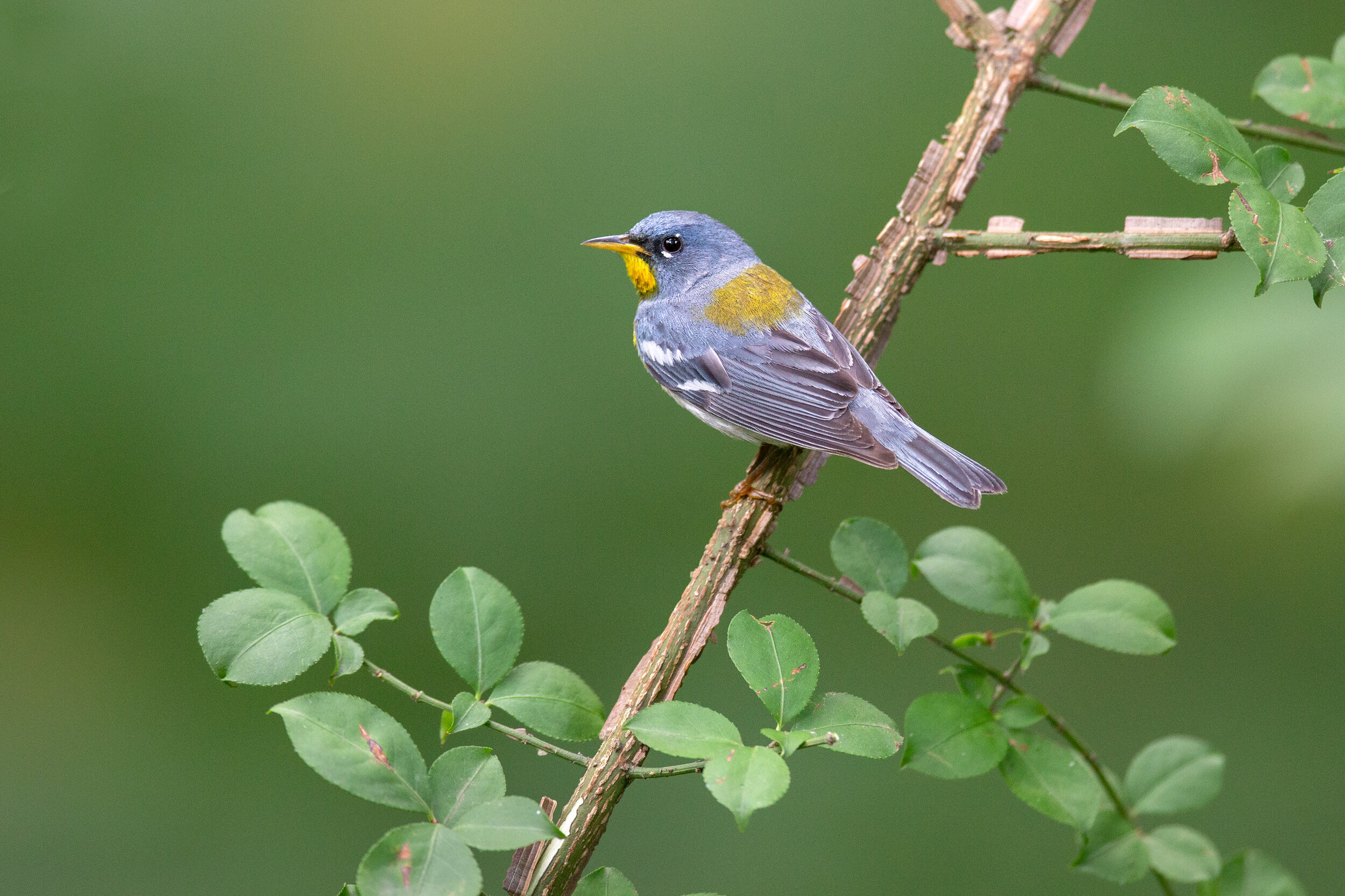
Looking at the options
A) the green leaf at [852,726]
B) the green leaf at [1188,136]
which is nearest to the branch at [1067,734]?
the green leaf at [852,726]

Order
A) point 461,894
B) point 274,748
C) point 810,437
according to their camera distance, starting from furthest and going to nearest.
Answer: point 274,748, point 810,437, point 461,894

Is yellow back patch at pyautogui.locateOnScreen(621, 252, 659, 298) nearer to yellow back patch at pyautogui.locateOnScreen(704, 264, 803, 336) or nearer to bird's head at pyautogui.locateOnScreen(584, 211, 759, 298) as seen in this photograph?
bird's head at pyautogui.locateOnScreen(584, 211, 759, 298)

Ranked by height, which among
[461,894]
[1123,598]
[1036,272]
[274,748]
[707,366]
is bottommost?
[274,748]

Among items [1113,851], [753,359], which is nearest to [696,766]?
[1113,851]

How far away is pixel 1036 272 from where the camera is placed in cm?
341

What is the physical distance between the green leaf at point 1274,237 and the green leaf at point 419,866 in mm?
986

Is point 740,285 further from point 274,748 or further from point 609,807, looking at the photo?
point 274,748

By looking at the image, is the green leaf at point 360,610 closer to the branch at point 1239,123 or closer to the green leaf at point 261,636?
the green leaf at point 261,636

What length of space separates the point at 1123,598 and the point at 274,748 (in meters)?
2.80

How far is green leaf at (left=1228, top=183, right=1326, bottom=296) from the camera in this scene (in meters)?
1.09

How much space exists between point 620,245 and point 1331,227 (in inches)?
66.9

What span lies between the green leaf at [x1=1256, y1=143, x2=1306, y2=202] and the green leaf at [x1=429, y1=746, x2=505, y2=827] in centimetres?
110

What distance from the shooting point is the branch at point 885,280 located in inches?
52.9

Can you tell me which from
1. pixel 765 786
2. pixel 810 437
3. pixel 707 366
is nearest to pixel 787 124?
pixel 707 366
